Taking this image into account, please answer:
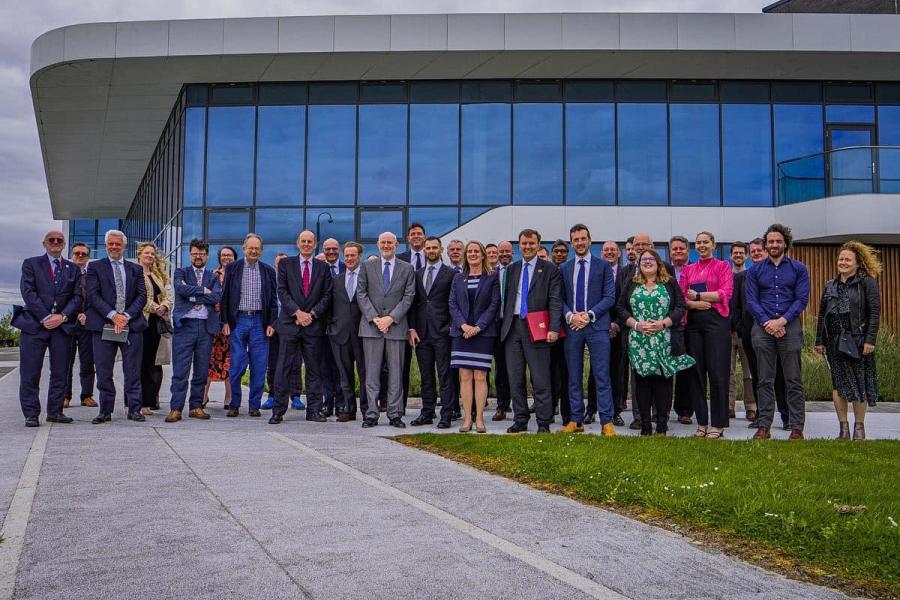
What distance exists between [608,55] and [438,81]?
484 centimetres

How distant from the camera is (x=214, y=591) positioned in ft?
11.5

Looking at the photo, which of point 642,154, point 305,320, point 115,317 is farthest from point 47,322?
point 642,154

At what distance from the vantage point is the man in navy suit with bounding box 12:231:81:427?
8680 mm

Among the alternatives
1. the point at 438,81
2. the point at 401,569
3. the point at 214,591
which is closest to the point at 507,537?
the point at 401,569

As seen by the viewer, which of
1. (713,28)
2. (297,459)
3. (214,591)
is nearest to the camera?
(214,591)

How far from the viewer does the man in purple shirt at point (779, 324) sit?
8.45 m

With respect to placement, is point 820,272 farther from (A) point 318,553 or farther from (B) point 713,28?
(A) point 318,553

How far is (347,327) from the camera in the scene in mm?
9859

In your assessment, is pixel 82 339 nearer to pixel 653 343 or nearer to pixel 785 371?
pixel 653 343

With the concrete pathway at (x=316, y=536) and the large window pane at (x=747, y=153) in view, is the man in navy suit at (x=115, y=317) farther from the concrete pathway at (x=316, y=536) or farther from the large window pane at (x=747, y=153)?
the large window pane at (x=747, y=153)

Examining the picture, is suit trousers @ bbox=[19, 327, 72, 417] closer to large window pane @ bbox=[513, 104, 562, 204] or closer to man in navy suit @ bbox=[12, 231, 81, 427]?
man in navy suit @ bbox=[12, 231, 81, 427]

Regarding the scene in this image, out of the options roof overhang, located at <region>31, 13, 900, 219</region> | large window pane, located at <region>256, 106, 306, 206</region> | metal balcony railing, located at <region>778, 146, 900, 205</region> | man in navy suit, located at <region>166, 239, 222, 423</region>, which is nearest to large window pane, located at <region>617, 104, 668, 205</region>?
roof overhang, located at <region>31, 13, 900, 219</region>

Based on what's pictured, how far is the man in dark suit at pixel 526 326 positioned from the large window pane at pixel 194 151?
637 inches

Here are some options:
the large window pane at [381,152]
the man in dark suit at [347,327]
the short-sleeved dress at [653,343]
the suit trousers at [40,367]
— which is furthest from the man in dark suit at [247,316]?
the large window pane at [381,152]
